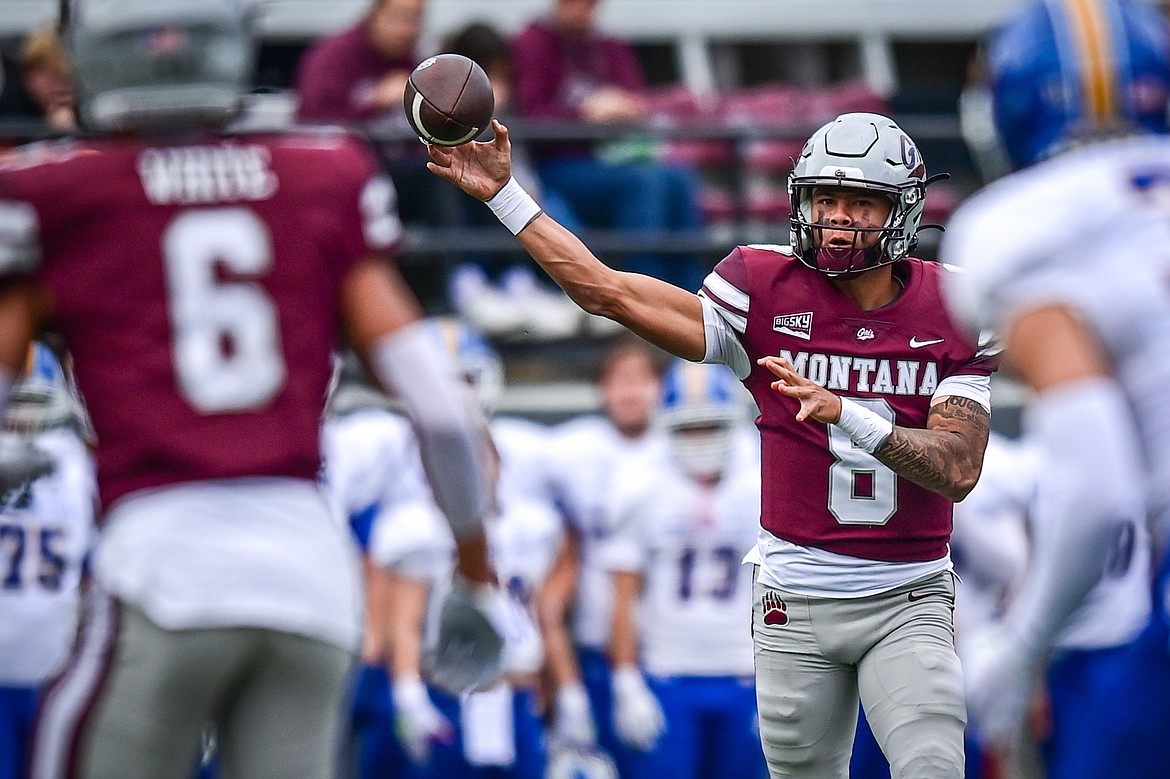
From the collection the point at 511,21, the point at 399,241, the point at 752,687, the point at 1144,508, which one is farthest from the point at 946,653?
the point at 511,21

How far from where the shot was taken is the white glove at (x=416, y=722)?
6.94 meters

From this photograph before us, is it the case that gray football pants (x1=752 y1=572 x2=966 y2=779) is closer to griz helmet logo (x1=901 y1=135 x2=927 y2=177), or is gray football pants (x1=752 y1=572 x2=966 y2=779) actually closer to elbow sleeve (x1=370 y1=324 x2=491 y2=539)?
griz helmet logo (x1=901 y1=135 x2=927 y2=177)

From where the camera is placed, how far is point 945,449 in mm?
4039

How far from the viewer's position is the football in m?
4.02

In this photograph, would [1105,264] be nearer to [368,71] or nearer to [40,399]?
[40,399]

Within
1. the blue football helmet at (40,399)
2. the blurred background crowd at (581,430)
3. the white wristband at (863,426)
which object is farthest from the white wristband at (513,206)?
the blue football helmet at (40,399)

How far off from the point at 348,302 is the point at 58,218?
1.53 ft

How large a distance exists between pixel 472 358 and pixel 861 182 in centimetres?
320

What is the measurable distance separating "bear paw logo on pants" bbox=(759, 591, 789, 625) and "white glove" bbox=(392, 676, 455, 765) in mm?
2921

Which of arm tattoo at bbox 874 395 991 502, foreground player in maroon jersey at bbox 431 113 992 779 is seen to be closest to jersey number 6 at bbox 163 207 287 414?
foreground player in maroon jersey at bbox 431 113 992 779

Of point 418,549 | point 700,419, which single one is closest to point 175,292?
point 418,549

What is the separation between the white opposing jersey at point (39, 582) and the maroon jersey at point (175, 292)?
3875 mm

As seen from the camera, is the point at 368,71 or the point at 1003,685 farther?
the point at 368,71

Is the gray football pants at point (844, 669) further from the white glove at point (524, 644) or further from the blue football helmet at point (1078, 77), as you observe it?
the white glove at point (524, 644)
